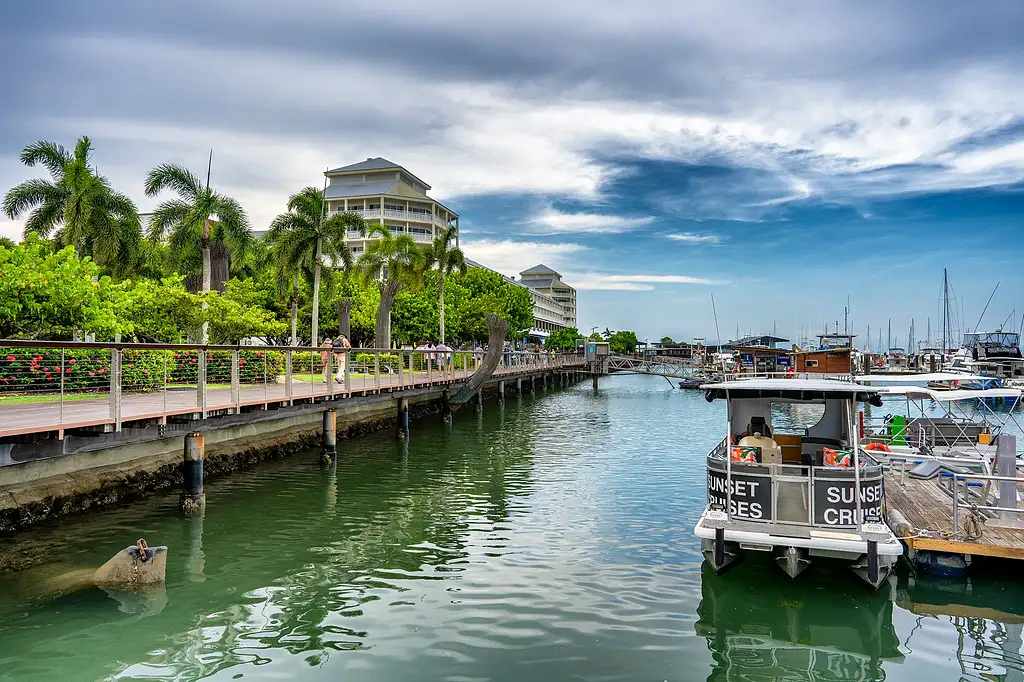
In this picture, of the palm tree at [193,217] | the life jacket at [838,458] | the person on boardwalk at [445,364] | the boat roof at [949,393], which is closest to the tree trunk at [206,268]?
the palm tree at [193,217]

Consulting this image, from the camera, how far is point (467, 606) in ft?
34.3

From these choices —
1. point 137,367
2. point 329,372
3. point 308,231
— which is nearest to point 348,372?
point 329,372

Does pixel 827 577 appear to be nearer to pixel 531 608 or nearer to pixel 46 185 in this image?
pixel 531 608

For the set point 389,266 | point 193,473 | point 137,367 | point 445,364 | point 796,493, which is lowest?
point 193,473

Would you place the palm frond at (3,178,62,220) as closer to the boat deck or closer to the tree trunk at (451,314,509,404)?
the tree trunk at (451,314,509,404)

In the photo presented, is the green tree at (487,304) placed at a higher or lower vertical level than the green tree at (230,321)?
higher

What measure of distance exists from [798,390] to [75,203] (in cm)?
3725

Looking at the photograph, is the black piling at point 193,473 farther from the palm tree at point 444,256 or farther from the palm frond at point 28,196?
the palm tree at point 444,256

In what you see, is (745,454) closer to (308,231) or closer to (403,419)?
(403,419)

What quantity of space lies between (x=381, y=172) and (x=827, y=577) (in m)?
96.6

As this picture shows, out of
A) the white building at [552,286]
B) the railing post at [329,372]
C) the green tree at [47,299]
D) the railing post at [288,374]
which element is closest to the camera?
the green tree at [47,299]

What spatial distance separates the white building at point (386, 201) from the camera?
9512 cm

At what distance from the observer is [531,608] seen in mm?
10328

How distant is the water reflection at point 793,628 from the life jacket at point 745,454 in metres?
1.80
